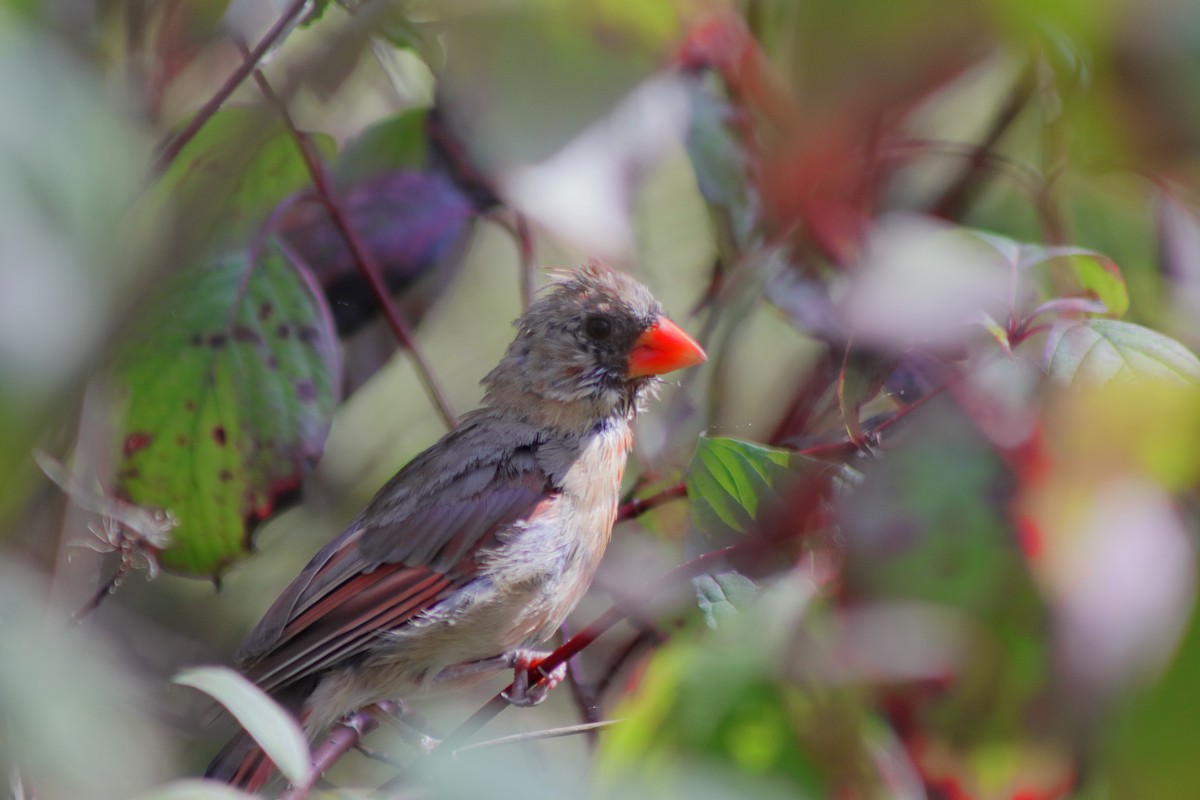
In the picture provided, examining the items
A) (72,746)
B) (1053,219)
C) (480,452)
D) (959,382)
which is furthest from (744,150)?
(72,746)

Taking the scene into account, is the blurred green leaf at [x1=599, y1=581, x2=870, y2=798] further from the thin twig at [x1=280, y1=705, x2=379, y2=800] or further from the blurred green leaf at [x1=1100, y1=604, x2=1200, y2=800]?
the thin twig at [x1=280, y1=705, x2=379, y2=800]

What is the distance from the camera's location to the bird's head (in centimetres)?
297

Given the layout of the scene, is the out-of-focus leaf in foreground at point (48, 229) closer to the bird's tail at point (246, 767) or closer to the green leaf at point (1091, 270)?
the green leaf at point (1091, 270)

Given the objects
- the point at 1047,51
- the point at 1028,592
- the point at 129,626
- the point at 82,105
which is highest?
the point at 82,105

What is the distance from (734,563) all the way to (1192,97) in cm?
99

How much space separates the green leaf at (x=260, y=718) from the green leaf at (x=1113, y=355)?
0.89 meters

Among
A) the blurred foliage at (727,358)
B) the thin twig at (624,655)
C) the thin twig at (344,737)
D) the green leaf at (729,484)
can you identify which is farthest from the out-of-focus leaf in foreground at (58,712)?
the thin twig at (624,655)

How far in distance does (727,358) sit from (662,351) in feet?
0.60

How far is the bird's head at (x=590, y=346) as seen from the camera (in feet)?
9.76

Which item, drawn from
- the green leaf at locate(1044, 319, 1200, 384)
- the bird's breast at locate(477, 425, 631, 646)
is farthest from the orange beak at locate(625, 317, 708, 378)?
the green leaf at locate(1044, 319, 1200, 384)

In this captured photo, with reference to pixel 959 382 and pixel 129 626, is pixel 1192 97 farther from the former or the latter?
pixel 129 626

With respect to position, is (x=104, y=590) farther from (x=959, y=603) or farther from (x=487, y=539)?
(x=959, y=603)

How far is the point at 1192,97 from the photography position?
670mm

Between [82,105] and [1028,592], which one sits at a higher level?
[82,105]
